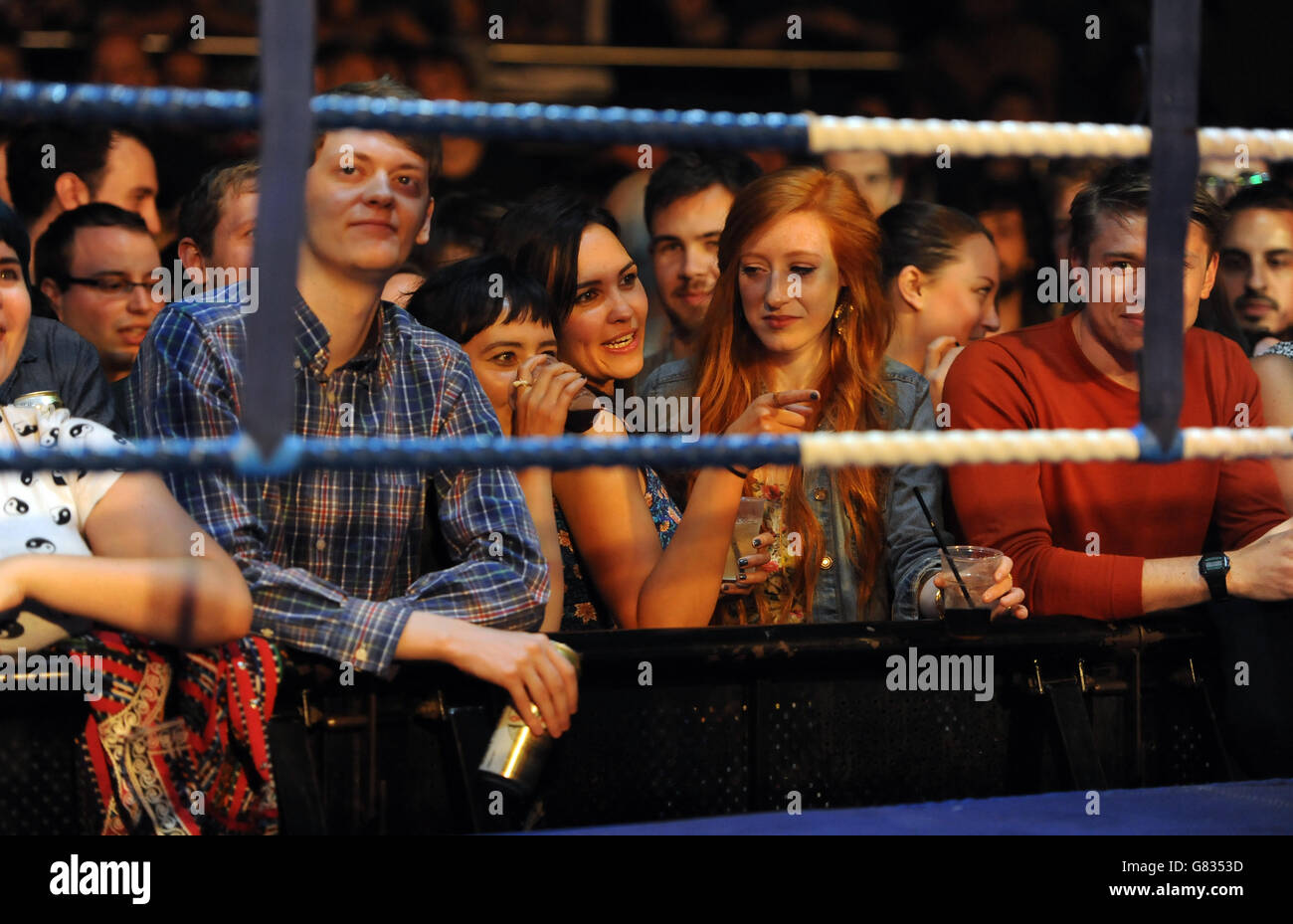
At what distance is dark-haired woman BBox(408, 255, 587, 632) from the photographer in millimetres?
2062

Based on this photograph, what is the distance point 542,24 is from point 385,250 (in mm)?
2541

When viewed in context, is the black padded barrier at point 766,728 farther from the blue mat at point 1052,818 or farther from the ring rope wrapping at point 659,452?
the ring rope wrapping at point 659,452

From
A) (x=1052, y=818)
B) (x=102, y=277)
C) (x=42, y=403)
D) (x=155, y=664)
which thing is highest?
(x=102, y=277)

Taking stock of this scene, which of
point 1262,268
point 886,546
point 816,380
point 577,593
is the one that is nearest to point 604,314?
point 816,380

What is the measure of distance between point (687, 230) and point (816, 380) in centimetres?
67

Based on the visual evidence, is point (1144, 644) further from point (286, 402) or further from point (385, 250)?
point (286, 402)

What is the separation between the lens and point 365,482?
1757 millimetres

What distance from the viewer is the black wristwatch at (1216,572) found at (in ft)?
5.88

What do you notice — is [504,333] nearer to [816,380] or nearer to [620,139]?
[816,380]

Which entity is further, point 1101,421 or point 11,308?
point 1101,421

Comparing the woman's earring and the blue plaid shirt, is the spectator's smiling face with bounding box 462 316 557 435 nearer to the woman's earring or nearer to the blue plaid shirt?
the blue plaid shirt

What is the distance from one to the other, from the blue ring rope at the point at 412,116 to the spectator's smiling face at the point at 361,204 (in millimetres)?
918

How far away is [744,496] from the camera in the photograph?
7.25 ft

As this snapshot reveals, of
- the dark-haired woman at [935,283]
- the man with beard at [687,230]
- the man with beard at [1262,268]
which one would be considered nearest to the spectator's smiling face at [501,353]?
the man with beard at [687,230]
